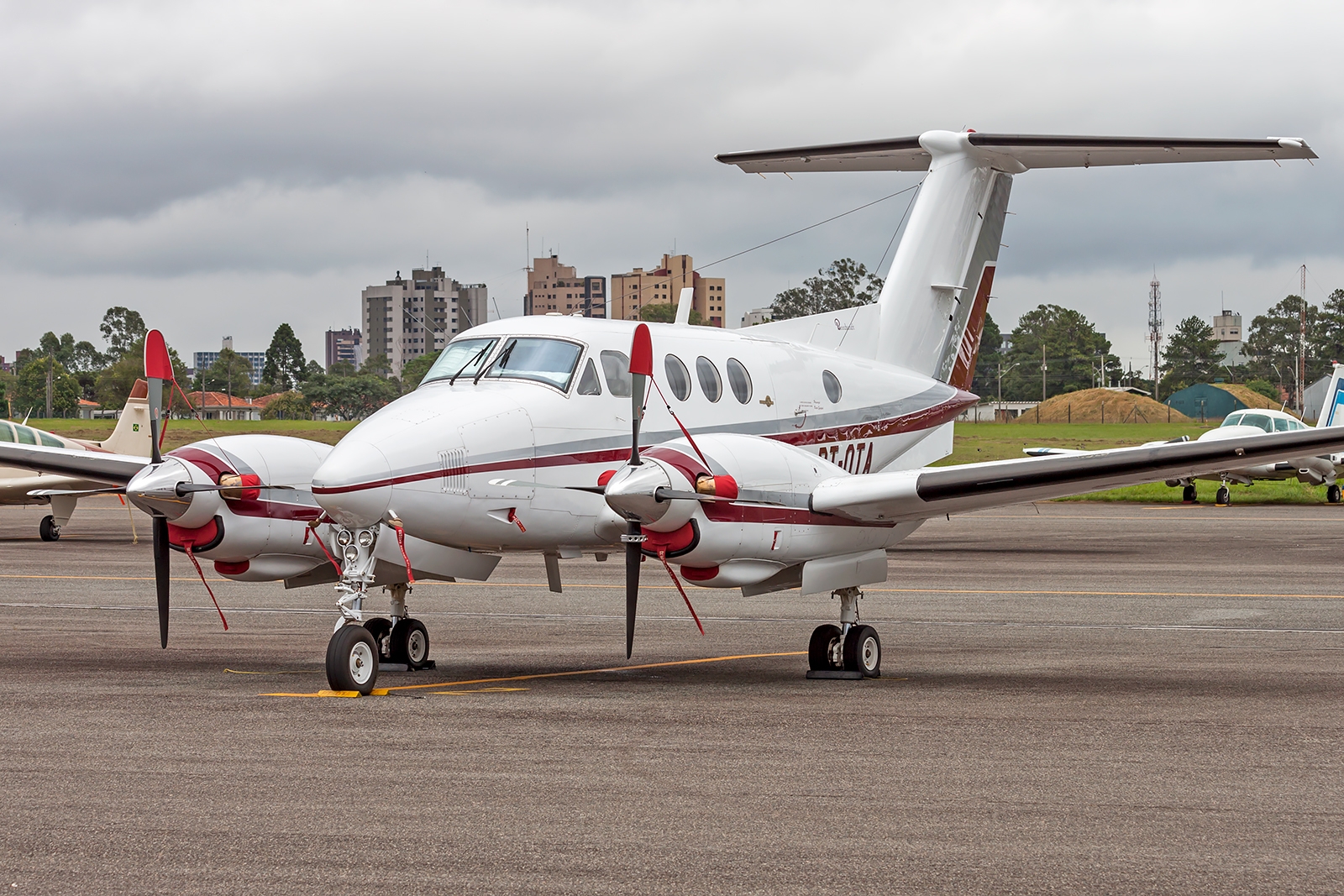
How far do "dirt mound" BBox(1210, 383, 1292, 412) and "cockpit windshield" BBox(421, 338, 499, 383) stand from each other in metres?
125

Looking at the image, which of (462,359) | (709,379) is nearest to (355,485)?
(462,359)

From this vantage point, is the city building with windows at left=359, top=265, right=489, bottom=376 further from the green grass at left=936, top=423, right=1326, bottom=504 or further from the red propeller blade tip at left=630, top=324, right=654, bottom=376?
the green grass at left=936, top=423, right=1326, bottom=504

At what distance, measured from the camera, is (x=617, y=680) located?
40.2 feet

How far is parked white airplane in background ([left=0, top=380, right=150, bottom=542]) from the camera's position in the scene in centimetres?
2872

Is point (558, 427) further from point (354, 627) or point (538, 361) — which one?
point (354, 627)

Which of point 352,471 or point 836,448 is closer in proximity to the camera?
point 352,471

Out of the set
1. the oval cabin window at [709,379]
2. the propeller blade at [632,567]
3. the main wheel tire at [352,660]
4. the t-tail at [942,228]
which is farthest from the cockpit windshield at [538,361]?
the t-tail at [942,228]

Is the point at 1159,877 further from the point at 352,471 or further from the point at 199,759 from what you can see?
the point at 352,471

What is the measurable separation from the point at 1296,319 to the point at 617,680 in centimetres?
17131

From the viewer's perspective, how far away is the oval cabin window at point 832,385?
1497cm

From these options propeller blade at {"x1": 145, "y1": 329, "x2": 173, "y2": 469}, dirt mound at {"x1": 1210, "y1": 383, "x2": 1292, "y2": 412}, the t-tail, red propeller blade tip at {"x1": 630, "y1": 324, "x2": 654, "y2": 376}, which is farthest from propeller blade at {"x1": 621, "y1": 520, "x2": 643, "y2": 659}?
dirt mound at {"x1": 1210, "y1": 383, "x2": 1292, "y2": 412}

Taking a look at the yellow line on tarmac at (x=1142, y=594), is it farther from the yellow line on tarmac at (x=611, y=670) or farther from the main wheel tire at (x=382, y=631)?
the main wheel tire at (x=382, y=631)

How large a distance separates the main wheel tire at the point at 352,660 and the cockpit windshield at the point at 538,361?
272cm

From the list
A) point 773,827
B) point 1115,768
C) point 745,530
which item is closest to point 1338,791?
point 1115,768
